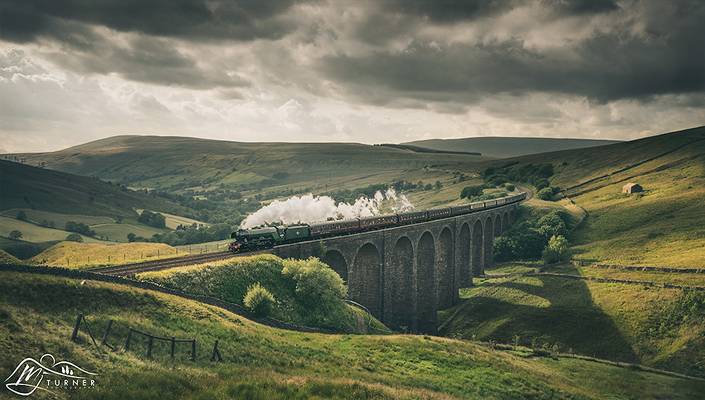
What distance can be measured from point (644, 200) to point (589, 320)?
6199cm

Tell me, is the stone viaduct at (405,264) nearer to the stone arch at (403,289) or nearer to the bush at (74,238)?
the stone arch at (403,289)

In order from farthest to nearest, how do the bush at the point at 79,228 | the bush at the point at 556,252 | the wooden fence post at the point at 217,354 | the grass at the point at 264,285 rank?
the bush at the point at 79,228 < the bush at the point at 556,252 < the grass at the point at 264,285 < the wooden fence post at the point at 217,354

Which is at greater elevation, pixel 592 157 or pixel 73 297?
pixel 592 157

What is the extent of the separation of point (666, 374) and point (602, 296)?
19.6 m

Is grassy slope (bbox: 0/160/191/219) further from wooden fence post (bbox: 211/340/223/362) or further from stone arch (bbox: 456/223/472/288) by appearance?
wooden fence post (bbox: 211/340/223/362)

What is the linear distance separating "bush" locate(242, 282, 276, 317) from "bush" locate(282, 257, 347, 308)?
371 cm

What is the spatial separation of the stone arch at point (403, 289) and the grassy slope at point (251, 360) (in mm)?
20319

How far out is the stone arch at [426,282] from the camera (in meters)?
66.9

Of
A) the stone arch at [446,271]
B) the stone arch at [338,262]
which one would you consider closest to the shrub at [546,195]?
the stone arch at [446,271]

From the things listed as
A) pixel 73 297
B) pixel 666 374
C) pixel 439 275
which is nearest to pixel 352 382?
pixel 73 297

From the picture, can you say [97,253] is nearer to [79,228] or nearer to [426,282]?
[426,282]

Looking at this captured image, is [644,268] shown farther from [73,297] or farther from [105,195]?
[105,195]

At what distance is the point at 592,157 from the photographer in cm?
17700

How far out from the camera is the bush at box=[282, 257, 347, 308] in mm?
40094
